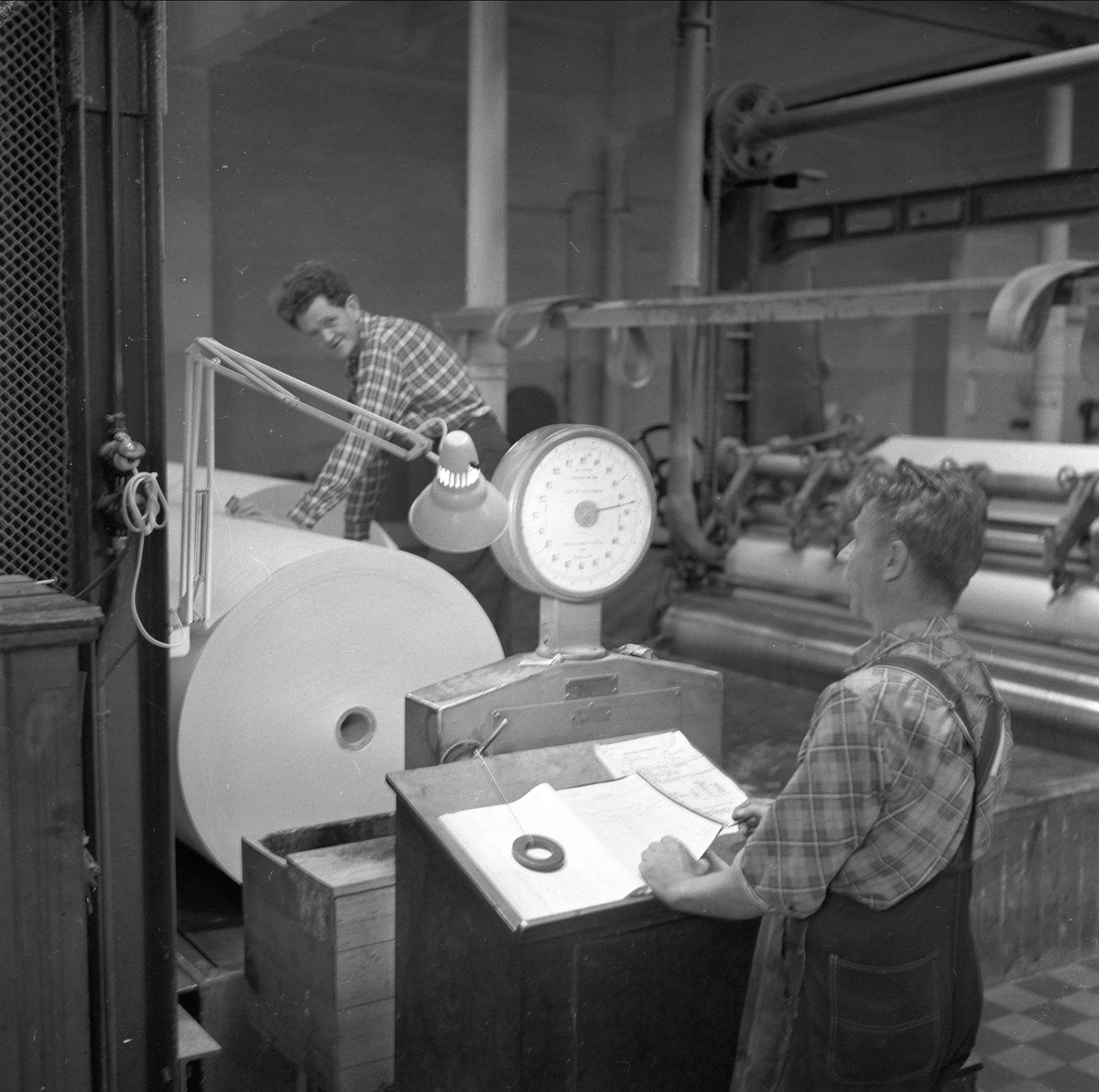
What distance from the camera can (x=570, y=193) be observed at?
596 cm

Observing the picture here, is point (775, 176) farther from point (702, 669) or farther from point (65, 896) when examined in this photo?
point (65, 896)

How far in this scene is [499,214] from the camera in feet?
10.5

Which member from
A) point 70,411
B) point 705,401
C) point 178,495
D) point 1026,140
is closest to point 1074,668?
point 705,401

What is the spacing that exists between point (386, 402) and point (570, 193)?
3.73 m

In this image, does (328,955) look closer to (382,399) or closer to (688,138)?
(382,399)

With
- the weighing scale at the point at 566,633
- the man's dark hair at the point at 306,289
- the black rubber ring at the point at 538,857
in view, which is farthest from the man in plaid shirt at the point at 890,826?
the man's dark hair at the point at 306,289

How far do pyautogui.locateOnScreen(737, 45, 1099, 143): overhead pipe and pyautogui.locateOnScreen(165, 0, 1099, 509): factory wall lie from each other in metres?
0.21

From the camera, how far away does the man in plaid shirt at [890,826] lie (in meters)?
1.53

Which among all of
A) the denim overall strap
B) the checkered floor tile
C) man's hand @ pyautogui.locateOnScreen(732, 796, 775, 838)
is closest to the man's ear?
the denim overall strap

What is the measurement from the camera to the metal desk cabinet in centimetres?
164

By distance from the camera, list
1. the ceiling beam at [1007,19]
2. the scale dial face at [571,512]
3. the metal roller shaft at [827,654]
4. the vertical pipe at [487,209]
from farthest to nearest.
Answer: the ceiling beam at [1007,19]
the metal roller shaft at [827,654]
the vertical pipe at [487,209]
the scale dial face at [571,512]

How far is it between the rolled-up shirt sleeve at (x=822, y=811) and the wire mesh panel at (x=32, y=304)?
1057mm

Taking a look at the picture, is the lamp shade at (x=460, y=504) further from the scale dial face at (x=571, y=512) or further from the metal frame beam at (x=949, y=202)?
the metal frame beam at (x=949, y=202)

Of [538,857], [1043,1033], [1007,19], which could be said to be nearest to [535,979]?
[538,857]
